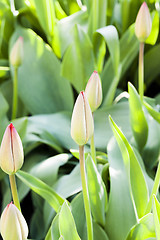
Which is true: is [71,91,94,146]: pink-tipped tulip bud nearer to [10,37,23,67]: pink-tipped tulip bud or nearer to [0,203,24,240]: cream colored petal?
[0,203,24,240]: cream colored petal

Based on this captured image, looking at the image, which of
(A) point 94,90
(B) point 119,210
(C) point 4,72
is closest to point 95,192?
(B) point 119,210

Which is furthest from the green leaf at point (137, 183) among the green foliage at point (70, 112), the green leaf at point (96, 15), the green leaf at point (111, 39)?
the green leaf at point (96, 15)

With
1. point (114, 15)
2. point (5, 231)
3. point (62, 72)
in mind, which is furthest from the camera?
point (114, 15)

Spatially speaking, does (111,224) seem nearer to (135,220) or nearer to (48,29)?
(135,220)

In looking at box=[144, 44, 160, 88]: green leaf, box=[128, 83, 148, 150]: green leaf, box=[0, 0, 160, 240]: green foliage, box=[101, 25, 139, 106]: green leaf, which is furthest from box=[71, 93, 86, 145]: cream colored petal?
box=[144, 44, 160, 88]: green leaf

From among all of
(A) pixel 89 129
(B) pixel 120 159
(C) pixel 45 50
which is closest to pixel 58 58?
(C) pixel 45 50
